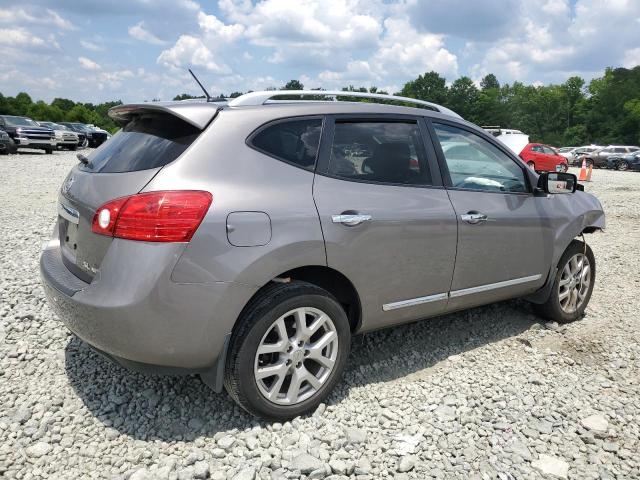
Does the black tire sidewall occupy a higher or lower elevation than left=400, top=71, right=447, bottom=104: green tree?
lower

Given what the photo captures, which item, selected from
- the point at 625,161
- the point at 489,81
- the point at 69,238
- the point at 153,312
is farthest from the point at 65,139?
the point at 489,81

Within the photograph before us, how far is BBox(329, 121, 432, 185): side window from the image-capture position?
10.7 feet

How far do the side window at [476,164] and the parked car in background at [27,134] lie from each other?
27699 millimetres

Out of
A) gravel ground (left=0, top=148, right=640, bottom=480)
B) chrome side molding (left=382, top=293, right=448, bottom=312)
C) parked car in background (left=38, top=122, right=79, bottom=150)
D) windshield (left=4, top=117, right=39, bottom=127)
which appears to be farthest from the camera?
parked car in background (left=38, top=122, right=79, bottom=150)

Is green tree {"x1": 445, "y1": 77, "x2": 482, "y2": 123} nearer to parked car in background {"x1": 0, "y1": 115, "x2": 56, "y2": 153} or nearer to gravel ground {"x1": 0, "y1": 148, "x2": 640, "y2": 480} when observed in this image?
parked car in background {"x1": 0, "y1": 115, "x2": 56, "y2": 153}

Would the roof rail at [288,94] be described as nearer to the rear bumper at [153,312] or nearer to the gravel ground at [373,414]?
the rear bumper at [153,312]

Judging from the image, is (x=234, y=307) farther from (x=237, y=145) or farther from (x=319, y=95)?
(x=319, y=95)

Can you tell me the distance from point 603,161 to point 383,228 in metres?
37.9

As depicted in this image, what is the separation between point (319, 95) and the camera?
3.50m

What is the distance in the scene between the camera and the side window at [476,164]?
3.85 metres

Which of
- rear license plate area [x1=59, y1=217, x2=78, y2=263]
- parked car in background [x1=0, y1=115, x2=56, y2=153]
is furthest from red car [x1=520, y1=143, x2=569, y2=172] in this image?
rear license plate area [x1=59, y1=217, x2=78, y2=263]

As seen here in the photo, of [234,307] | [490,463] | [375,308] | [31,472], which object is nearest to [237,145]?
[234,307]

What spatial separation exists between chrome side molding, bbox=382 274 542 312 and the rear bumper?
112 centimetres

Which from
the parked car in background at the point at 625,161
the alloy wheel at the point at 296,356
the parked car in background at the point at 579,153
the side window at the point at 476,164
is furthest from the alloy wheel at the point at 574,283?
the parked car in background at the point at 579,153
